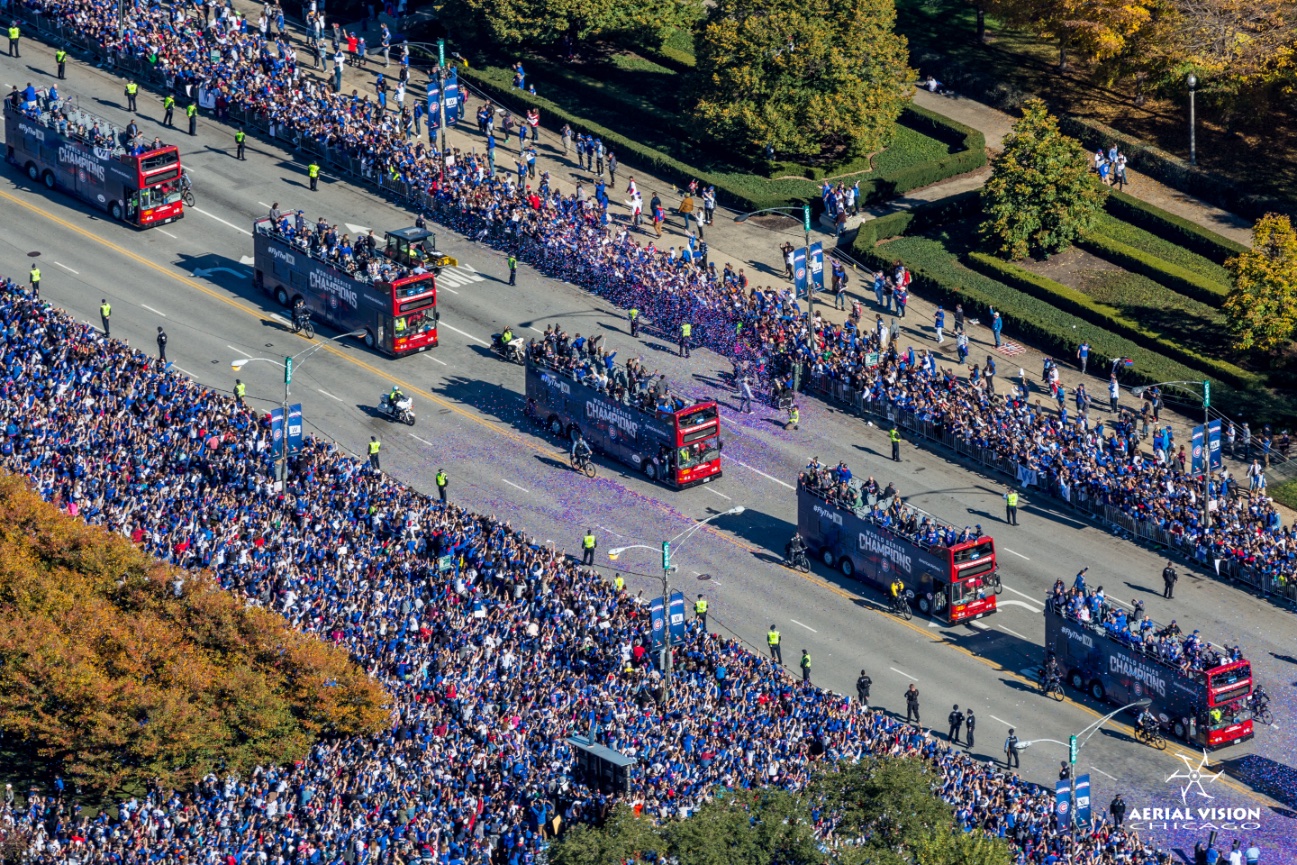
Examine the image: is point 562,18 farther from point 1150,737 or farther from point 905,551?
point 1150,737

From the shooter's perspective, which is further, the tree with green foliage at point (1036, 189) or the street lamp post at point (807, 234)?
the tree with green foliage at point (1036, 189)

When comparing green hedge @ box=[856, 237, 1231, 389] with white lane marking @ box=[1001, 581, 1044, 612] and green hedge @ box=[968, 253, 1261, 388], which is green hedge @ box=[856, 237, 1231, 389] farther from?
white lane marking @ box=[1001, 581, 1044, 612]

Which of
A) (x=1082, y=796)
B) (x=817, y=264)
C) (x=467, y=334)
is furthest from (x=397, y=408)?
(x=1082, y=796)

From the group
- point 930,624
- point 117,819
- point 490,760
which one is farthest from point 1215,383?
point 117,819

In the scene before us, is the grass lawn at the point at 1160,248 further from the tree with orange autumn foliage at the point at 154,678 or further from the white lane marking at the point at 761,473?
the tree with orange autumn foliage at the point at 154,678

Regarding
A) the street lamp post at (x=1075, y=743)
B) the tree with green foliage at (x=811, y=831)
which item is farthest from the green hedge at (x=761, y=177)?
the tree with green foliage at (x=811, y=831)

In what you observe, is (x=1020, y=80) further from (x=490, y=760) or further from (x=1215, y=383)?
(x=490, y=760)
